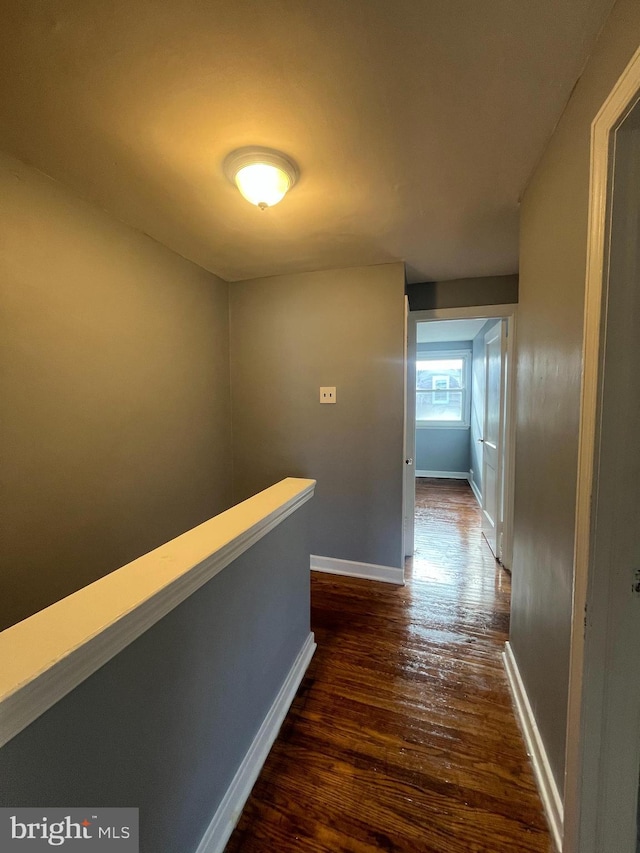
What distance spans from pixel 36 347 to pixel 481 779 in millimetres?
2418

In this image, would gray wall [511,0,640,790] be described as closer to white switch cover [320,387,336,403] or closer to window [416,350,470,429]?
white switch cover [320,387,336,403]

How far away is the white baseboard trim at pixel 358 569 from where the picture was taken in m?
2.49

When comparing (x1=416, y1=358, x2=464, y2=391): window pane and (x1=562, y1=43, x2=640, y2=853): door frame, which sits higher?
(x1=416, y1=358, x2=464, y2=391): window pane

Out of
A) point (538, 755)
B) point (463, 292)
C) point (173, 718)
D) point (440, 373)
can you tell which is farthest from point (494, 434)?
point (173, 718)

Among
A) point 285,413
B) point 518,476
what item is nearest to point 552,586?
point 518,476

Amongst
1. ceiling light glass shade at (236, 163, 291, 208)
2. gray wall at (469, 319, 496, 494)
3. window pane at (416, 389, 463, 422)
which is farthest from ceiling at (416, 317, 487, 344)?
ceiling light glass shade at (236, 163, 291, 208)

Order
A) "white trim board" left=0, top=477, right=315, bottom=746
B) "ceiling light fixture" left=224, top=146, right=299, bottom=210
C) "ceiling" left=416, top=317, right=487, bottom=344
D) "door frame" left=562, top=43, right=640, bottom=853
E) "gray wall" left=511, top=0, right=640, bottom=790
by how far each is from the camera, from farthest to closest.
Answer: "ceiling" left=416, top=317, right=487, bottom=344, "ceiling light fixture" left=224, top=146, right=299, bottom=210, "gray wall" left=511, top=0, right=640, bottom=790, "door frame" left=562, top=43, right=640, bottom=853, "white trim board" left=0, top=477, right=315, bottom=746

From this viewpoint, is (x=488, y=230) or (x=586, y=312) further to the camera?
(x=488, y=230)

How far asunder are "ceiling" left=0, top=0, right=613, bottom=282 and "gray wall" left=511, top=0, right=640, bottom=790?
0.13 meters

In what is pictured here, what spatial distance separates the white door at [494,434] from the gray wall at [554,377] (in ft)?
4.78

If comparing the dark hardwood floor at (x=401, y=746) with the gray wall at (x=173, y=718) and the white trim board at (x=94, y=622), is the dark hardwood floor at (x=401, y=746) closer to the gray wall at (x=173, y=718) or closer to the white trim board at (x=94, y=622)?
the gray wall at (x=173, y=718)

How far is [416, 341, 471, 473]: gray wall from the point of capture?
5.75 meters

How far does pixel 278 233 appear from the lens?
77.1 inches

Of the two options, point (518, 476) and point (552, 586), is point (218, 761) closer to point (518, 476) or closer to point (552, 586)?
point (552, 586)
